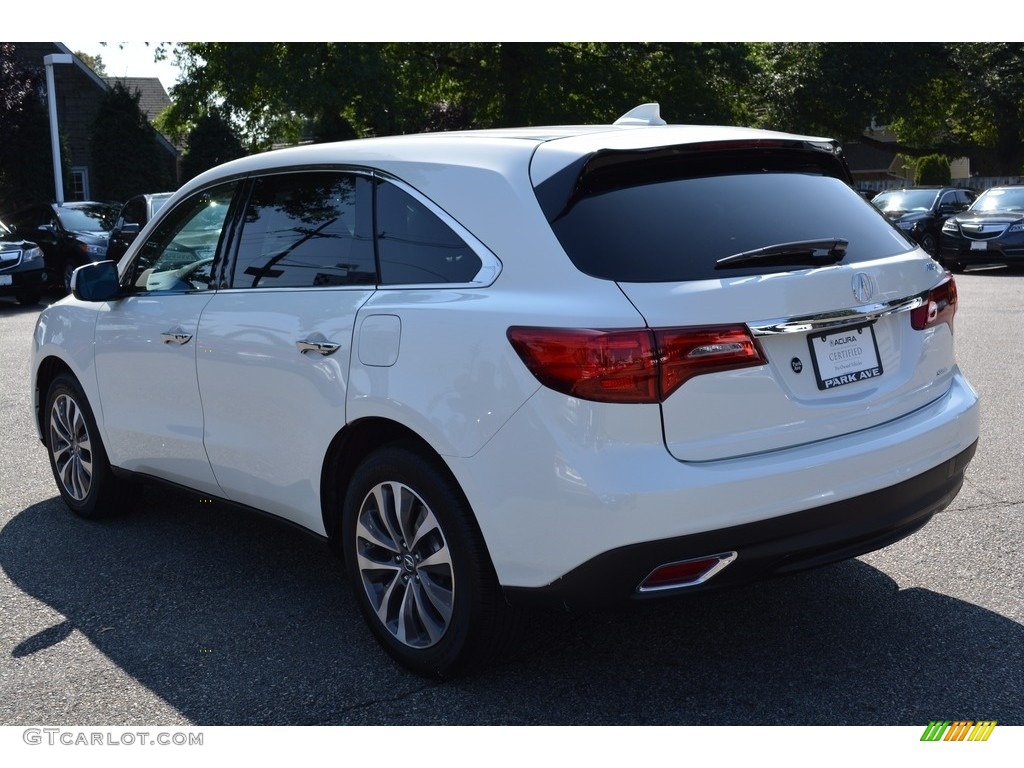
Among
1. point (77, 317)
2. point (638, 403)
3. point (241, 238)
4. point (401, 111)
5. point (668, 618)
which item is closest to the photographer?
point (638, 403)

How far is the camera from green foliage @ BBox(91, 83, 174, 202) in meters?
35.3

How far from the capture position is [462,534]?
352cm

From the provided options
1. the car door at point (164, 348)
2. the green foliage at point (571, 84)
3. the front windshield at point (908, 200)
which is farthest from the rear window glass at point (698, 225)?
the green foliage at point (571, 84)

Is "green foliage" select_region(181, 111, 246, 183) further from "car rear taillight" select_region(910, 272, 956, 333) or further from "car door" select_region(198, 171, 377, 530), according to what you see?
"car rear taillight" select_region(910, 272, 956, 333)

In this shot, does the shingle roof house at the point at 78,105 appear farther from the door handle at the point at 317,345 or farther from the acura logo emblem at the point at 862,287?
the acura logo emblem at the point at 862,287

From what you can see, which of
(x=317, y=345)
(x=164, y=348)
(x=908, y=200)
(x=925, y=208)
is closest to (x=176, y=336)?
(x=164, y=348)

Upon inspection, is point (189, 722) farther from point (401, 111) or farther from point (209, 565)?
point (401, 111)

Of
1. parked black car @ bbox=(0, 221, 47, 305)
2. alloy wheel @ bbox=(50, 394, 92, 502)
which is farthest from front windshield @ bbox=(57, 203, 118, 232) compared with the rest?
alloy wheel @ bbox=(50, 394, 92, 502)

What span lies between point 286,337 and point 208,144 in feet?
109

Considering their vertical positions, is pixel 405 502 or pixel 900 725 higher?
pixel 405 502

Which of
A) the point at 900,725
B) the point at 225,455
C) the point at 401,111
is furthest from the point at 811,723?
the point at 401,111

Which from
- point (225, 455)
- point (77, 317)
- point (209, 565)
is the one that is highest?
point (77, 317)

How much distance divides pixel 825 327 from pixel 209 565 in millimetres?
2976

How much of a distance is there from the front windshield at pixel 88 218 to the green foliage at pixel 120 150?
15.2 metres
